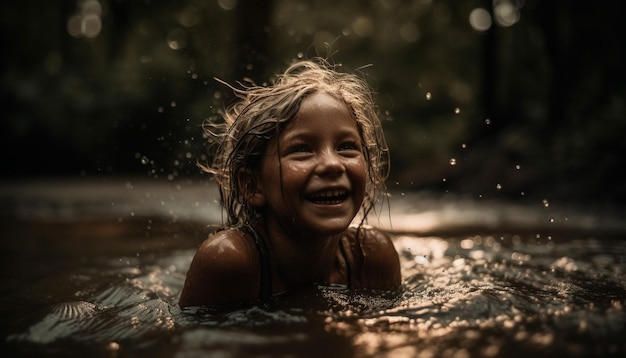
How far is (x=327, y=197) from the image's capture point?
246 centimetres

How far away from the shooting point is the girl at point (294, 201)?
2.42 metres

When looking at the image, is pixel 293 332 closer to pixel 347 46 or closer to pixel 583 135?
pixel 583 135

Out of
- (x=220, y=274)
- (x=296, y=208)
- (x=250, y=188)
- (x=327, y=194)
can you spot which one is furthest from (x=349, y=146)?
(x=220, y=274)

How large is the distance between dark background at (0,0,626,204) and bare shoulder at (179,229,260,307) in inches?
41.2

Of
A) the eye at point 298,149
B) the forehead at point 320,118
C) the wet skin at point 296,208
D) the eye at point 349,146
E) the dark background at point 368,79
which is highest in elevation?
the dark background at point 368,79

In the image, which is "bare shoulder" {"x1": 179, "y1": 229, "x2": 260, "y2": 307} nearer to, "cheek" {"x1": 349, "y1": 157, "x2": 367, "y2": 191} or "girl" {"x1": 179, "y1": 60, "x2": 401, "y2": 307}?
"girl" {"x1": 179, "y1": 60, "x2": 401, "y2": 307}

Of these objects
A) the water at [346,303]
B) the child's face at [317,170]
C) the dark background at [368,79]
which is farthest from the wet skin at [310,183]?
the dark background at [368,79]

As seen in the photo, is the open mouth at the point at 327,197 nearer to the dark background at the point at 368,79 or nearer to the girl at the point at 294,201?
the girl at the point at 294,201

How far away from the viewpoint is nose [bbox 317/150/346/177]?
7.88ft

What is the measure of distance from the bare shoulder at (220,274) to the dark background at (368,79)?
1047mm

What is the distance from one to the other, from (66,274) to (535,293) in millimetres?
2639

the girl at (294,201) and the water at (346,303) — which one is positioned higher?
the girl at (294,201)

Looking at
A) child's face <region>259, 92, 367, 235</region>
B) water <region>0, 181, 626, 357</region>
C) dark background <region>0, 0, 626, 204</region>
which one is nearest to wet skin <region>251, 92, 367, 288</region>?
child's face <region>259, 92, 367, 235</region>

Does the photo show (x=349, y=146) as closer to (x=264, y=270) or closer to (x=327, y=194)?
(x=327, y=194)
